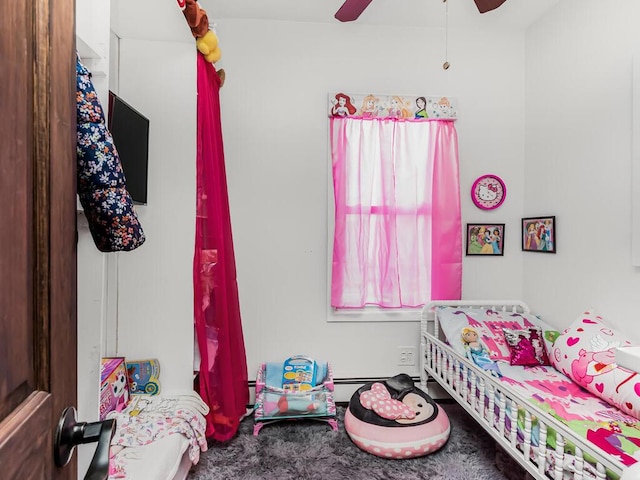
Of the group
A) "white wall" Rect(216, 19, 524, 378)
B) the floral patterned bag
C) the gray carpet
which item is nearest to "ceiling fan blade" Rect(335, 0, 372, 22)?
"white wall" Rect(216, 19, 524, 378)

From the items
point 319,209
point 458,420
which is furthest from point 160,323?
point 458,420

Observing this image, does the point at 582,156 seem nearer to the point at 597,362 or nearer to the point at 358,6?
the point at 597,362

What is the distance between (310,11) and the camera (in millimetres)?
2400

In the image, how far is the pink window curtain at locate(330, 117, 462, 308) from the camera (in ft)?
8.27

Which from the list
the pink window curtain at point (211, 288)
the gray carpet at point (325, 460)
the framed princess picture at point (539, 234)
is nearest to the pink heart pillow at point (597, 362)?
the framed princess picture at point (539, 234)

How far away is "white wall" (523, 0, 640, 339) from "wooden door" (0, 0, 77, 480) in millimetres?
2353

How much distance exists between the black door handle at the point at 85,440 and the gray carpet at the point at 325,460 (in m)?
1.55

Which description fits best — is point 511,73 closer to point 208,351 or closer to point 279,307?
point 279,307

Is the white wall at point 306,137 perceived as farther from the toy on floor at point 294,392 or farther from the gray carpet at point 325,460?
the gray carpet at point 325,460

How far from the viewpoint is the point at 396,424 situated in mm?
1968

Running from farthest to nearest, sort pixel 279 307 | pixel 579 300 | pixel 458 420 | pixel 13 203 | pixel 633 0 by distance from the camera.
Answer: pixel 279 307 → pixel 458 420 → pixel 579 300 → pixel 633 0 → pixel 13 203

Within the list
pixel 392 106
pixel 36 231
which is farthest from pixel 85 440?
pixel 392 106

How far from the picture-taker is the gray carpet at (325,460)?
1838 millimetres

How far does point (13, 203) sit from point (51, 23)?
0.87 ft
